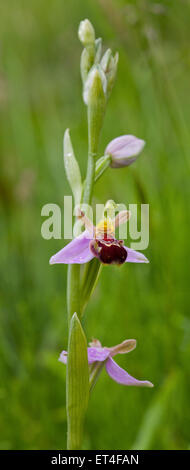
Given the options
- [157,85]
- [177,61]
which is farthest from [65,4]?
[157,85]

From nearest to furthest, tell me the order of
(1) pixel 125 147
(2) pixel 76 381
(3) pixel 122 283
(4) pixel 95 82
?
(2) pixel 76 381
(4) pixel 95 82
(1) pixel 125 147
(3) pixel 122 283

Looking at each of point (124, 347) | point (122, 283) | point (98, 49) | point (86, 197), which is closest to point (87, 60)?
point (98, 49)

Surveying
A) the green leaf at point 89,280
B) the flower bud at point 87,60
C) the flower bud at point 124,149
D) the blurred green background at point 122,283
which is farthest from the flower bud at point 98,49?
the green leaf at point 89,280

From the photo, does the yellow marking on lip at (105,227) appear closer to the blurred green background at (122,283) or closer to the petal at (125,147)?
the petal at (125,147)

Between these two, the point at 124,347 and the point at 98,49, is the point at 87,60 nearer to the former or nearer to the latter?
the point at 98,49

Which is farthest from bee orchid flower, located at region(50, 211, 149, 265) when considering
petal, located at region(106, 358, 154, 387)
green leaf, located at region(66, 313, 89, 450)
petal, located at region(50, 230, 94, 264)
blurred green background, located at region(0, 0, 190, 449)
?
blurred green background, located at region(0, 0, 190, 449)

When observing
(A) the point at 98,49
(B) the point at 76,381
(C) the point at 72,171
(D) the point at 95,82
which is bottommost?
(B) the point at 76,381

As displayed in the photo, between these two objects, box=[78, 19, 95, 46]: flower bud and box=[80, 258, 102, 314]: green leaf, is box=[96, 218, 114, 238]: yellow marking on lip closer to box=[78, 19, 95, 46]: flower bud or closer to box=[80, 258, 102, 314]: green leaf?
box=[80, 258, 102, 314]: green leaf
